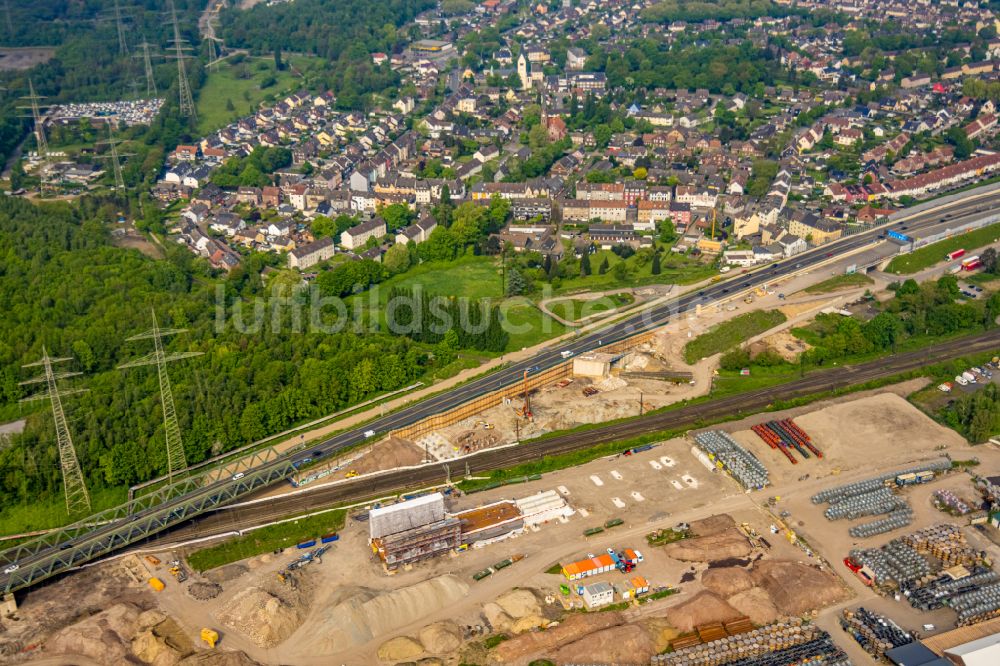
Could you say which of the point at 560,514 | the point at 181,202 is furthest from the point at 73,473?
the point at 181,202

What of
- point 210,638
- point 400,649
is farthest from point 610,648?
point 210,638

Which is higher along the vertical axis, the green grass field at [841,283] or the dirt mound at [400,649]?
the green grass field at [841,283]

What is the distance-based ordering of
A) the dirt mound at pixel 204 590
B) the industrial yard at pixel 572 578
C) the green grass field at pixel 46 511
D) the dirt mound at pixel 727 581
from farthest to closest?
the green grass field at pixel 46 511 → the dirt mound at pixel 204 590 → the dirt mound at pixel 727 581 → the industrial yard at pixel 572 578

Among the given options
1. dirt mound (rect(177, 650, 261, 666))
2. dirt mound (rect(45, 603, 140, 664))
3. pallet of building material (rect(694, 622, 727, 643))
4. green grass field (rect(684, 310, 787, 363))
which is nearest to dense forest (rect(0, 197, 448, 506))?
dirt mound (rect(45, 603, 140, 664))

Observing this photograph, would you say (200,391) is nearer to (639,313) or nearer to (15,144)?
(639,313)

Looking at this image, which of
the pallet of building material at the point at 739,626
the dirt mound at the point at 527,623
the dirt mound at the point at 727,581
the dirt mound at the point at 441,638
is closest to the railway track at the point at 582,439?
the dirt mound at the point at 441,638

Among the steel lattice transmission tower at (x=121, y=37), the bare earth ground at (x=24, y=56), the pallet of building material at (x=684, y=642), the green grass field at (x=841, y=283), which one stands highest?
the steel lattice transmission tower at (x=121, y=37)

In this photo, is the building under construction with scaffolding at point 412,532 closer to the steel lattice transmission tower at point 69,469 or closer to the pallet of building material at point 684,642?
the pallet of building material at point 684,642
